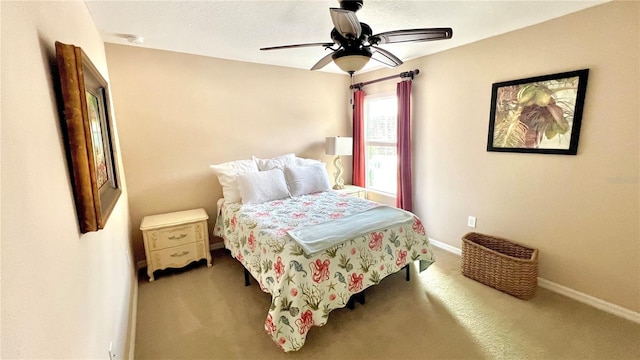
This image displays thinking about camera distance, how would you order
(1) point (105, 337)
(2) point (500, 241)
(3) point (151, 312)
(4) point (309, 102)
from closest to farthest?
(1) point (105, 337) → (3) point (151, 312) → (2) point (500, 241) → (4) point (309, 102)

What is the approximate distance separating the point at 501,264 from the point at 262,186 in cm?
241

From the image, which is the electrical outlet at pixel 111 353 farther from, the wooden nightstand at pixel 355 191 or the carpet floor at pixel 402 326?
the wooden nightstand at pixel 355 191

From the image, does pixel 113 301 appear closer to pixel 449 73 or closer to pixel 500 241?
pixel 500 241

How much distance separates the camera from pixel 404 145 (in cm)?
348

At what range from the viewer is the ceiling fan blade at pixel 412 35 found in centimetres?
165

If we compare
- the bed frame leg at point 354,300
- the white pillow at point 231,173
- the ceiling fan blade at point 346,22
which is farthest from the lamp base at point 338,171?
the ceiling fan blade at point 346,22

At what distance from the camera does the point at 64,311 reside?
2.67ft

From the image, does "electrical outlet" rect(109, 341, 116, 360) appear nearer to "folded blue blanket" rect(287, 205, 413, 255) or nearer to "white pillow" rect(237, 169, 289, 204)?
"folded blue blanket" rect(287, 205, 413, 255)

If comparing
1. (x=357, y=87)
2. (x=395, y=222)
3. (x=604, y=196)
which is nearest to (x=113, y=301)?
(x=395, y=222)

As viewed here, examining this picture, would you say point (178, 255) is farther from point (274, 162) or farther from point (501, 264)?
point (501, 264)

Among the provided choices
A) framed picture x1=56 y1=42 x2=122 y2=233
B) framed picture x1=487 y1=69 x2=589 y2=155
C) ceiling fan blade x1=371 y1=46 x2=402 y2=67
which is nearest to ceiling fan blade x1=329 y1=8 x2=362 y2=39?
ceiling fan blade x1=371 y1=46 x2=402 y2=67

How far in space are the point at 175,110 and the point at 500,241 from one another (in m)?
3.71

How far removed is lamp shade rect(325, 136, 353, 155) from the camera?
383 centimetres

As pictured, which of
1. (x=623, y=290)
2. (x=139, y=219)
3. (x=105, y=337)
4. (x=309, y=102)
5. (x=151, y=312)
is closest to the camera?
(x=105, y=337)
